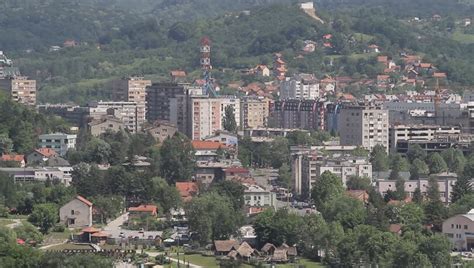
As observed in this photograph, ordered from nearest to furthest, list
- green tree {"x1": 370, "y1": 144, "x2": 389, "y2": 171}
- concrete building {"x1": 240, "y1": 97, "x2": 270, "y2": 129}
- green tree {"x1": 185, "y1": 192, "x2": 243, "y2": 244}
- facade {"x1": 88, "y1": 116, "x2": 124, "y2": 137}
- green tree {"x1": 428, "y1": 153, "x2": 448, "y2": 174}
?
green tree {"x1": 185, "y1": 192, "x2": 243, "y2": 244} → green tree {"x1": 428, "y1": 153, "x2": 448, "y2": 174} → green tree {"x1": 370, "y1": 144, "x2": 389, "y2": 171} → facade {"x1": 88, "y1": 116, "x2": 124, "y2": 137} → concrete building {"x1": 240, "y1": 97, "x2": 270, "y2": 129}

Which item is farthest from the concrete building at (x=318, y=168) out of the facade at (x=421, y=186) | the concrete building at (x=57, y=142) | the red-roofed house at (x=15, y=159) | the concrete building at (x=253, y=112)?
the concrete building at (x=253, y=112)

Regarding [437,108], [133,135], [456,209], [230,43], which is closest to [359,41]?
[230,43]

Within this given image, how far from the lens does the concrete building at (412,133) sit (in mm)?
53781

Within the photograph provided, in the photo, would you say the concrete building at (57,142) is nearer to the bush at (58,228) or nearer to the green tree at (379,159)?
the green tree at (379,159)

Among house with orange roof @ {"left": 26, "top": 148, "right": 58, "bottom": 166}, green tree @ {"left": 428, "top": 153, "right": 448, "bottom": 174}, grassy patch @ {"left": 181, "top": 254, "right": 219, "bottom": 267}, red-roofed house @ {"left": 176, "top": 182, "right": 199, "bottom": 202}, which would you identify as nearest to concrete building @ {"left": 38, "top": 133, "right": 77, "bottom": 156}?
house with orange roof @ {"left": 26, "top": 148, "right": 58, "bottom": 166}

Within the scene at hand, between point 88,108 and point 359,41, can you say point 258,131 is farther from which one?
point 359,41

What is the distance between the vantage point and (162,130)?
2189 inches

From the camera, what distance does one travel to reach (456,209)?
3806cm

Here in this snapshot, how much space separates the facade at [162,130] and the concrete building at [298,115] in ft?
19.3

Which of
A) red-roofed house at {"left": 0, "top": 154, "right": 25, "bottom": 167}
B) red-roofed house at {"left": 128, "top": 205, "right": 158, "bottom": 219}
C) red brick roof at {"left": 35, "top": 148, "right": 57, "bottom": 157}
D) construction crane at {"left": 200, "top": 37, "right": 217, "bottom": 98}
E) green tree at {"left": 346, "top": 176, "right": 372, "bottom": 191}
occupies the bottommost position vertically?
red-roofed house at {"left": 128, "top": 205, "right": 158, "bottom": 219}

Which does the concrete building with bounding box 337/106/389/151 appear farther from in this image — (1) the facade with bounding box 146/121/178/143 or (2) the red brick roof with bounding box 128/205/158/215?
(2) the red brick roof with bounding box 128/205/158/215

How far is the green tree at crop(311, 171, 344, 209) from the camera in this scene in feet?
134

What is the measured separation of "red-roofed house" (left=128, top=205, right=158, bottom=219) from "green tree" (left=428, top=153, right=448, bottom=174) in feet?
31.0

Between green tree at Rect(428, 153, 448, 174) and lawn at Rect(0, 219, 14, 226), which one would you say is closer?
lawn at Rect(0, 219, 14, 226)
